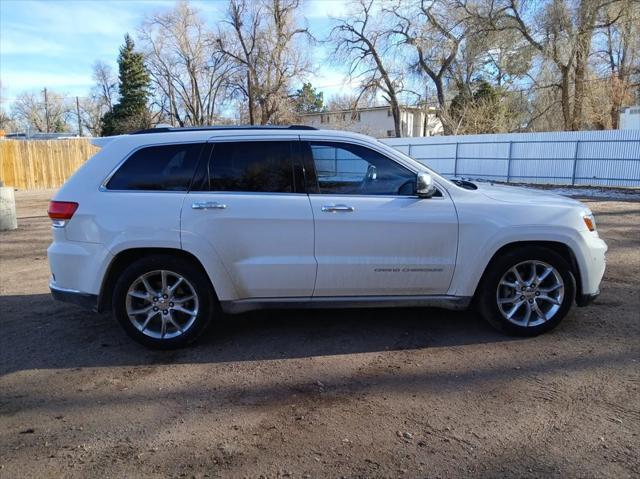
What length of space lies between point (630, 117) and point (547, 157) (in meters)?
13.6

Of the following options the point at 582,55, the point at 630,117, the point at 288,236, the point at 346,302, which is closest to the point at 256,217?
the point at 288,236

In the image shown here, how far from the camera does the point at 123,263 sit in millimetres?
4324

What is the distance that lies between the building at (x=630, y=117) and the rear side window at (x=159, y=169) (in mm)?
34854

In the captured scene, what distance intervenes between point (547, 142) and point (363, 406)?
22.7m

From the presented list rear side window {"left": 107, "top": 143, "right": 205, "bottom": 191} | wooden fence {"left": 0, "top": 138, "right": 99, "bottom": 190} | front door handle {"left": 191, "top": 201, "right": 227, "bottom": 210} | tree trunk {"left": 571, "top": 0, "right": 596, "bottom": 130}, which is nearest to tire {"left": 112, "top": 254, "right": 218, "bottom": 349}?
front door handle {"left": 191, "top": 201, "right": 227, "bottom": 210}

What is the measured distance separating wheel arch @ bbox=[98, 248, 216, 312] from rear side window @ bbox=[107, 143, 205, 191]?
527mm

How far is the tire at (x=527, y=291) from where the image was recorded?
4.36 m

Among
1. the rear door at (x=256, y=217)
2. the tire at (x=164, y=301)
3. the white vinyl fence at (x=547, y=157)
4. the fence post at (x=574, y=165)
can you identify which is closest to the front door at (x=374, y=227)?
the rear door at (x=256, y=217)

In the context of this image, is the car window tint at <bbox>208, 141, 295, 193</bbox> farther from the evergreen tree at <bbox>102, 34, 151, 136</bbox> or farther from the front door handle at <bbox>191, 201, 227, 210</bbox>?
the evergreen tree at <bbox>102, 34, 151, 136</bbox>

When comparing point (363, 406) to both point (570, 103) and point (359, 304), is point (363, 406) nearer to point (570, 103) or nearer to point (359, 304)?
point (359, 304)

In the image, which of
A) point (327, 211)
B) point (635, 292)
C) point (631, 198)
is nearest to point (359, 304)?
point (327, 211)

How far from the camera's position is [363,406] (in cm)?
338

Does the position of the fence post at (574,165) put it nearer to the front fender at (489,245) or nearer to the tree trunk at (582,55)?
the tree trunk at (582,55)

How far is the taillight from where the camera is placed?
13.8 feet
